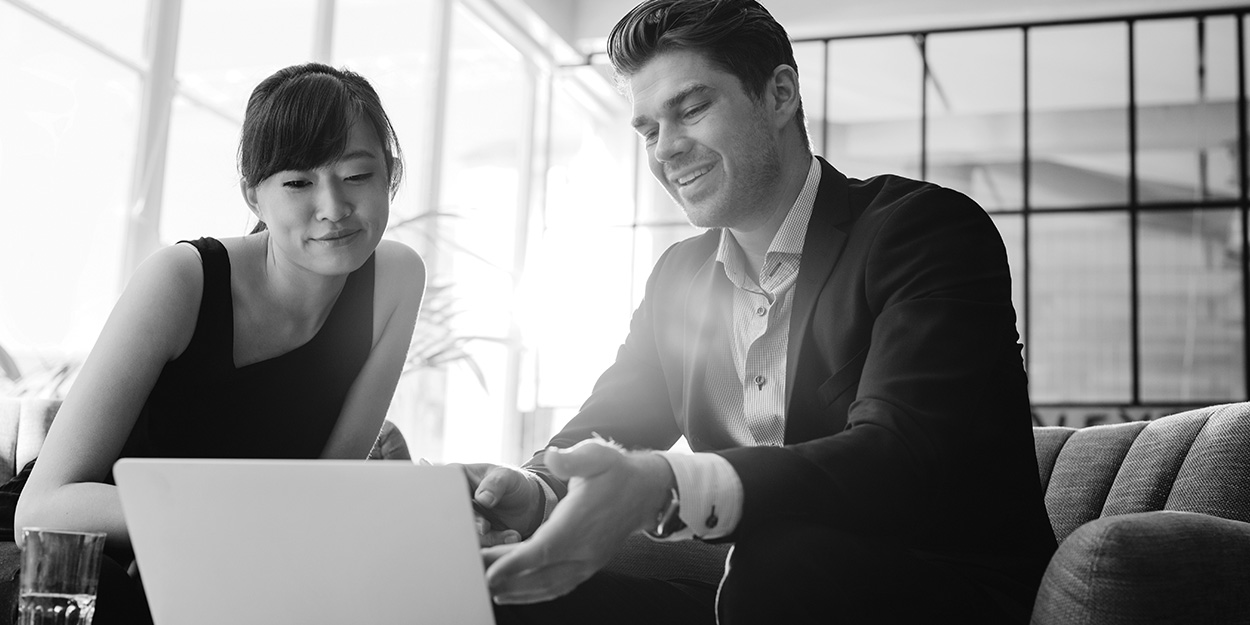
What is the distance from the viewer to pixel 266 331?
5.82 feet

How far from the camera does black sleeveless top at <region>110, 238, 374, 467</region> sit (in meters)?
1.63

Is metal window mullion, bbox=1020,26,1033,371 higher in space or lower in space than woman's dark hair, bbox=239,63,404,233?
higher

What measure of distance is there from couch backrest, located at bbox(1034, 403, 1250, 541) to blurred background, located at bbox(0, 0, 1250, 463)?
4082 millimetres

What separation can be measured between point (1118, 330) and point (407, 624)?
672 cm

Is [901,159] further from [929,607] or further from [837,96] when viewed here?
[929,607]

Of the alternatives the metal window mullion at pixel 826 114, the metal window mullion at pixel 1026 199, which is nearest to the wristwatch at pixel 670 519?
the metal window mullion at pixel 1026 199

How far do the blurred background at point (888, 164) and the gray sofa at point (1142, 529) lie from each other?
4054mm

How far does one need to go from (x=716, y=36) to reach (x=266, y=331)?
0.82 meters

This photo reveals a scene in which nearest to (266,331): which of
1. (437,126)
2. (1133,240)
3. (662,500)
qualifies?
(662,500)

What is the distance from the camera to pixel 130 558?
1.45m

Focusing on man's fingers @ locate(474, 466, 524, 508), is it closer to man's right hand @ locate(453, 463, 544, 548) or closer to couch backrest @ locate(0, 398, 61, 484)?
man's right hand @ locate(453, 463, 544, 548)

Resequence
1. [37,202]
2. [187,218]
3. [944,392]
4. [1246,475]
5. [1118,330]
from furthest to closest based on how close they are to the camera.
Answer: [1118,330]
[187,218]
[37,202]
[1246,475]
[944,392]

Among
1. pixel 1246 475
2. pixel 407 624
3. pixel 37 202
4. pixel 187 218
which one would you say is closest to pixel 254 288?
pixel 407 624

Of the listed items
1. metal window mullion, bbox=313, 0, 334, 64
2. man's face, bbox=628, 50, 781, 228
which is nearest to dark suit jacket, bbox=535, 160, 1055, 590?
man's face, bbox=628, 50, 781, 228
